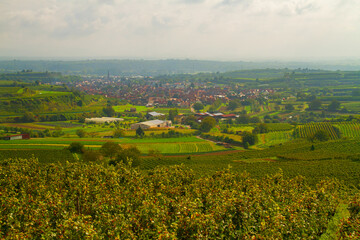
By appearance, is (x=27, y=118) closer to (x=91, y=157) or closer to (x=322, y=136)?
(x=91, y=157)

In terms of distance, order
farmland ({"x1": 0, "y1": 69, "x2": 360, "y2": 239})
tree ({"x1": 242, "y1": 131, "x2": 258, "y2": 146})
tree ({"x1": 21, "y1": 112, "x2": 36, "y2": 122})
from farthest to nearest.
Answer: tree ({"x1": 21, "y1": 112, "x2": 36, "y2": 122}) < tree ({"x1": 242, "y1": 131, "x2": 258, "y2": 146}) < farmland ({"x1": 0, "y1": 69, "x2": 360, "y2": 239})

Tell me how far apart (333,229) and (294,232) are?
6.13 ft

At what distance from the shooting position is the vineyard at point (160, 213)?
10492 millimetres

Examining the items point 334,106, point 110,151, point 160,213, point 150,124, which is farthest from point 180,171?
point 334,106

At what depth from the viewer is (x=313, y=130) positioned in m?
60.1

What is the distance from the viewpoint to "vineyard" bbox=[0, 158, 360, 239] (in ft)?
34.4

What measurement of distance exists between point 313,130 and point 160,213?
57267 mm

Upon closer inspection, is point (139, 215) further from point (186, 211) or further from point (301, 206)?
point (301, 206)

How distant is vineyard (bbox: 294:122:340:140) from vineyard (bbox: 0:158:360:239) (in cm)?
4309

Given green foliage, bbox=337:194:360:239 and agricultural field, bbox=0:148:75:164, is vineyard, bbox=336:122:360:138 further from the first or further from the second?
agricultural field, bbox=0:148:75:164

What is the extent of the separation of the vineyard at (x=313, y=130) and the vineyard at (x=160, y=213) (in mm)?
43093

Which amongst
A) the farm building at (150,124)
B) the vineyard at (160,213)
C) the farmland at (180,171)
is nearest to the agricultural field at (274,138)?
the farmland at (180,171)

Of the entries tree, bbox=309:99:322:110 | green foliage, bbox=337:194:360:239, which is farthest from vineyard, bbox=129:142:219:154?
tree, bbox=309:99:322:110

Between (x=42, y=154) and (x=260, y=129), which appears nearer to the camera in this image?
(x=42, y=154)
